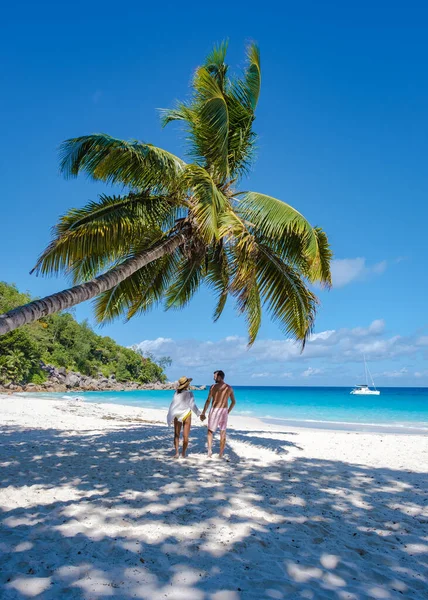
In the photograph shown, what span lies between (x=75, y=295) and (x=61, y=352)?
56198 mm

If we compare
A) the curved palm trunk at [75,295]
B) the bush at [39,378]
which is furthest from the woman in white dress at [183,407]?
the bush at [39,378]

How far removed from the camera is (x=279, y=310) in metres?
10.0

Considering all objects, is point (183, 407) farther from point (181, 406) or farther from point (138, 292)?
point (138, 292)

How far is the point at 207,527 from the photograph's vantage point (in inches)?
167

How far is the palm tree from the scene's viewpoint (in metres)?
Result: 7.86

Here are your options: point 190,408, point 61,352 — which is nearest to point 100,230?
point 190,408

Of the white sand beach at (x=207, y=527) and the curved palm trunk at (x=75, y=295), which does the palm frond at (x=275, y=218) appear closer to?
the curved palm trunk at (x=75, y=295)

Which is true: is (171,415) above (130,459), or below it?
above

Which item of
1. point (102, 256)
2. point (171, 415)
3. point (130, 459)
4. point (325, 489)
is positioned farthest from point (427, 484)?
point (102, 256)

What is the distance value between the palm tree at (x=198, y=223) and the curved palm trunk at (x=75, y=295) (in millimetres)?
23

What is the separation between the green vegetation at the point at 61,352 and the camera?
42.2 meters

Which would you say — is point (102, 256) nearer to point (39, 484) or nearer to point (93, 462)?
point (93, 462)

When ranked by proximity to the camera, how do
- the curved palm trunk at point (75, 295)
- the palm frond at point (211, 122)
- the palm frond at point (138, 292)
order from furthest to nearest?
the palm frond at point (138, 292) → the palm frond at point (211, 122) → the curved palm trunk at point (75, 295)

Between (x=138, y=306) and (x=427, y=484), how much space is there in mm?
7508
